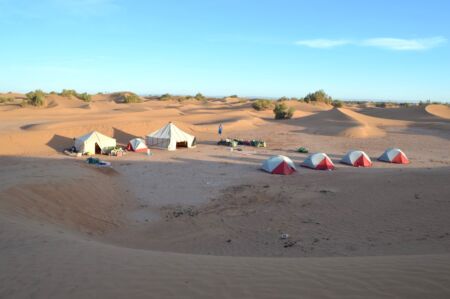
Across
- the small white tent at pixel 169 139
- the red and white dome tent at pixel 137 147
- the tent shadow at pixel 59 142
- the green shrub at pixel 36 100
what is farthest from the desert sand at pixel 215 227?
the green shrub at pixel 36 100

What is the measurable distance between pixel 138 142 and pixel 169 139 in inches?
91.2

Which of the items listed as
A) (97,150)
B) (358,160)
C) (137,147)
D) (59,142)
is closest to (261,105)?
(137,147)

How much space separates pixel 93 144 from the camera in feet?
76.7

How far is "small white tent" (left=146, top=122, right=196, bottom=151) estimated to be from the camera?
1033 inches

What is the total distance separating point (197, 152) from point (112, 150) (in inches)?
225

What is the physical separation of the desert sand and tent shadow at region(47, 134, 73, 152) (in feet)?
0.67

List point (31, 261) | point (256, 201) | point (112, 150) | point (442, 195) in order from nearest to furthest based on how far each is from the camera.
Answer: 1. point (31, 261)
2. point (442, 195)
3. point (256, 201)
4. point (112, 150)

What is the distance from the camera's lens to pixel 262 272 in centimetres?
545

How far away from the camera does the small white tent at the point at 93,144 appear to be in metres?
23.2

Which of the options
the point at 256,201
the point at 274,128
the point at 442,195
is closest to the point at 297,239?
the point at 256,201

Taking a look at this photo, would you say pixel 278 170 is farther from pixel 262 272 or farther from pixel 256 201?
pixel 262 272

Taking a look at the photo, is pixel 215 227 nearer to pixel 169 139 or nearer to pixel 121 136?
pixel 169 139

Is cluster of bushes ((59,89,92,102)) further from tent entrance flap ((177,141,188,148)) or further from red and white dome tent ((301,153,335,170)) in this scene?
red and white dome tent ((301,153,335,170))

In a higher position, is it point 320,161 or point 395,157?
point 320,161
